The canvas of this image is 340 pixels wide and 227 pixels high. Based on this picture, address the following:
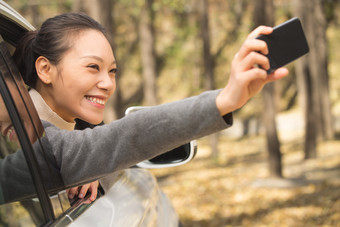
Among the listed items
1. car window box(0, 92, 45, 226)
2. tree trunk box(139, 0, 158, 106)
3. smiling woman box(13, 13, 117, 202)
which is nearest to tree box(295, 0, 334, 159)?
tree trunk box(139, 0, 158, 106)

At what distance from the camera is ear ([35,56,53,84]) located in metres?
1.75

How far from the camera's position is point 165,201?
274cm

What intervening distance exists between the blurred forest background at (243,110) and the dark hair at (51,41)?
213 cm

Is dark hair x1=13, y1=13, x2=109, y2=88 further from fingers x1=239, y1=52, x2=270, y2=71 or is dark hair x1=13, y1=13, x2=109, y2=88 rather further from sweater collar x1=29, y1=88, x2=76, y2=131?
fingers x1=239, y1=52, x2=270, y2=71

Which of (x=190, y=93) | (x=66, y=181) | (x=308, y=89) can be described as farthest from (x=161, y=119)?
(x=190, y=93)

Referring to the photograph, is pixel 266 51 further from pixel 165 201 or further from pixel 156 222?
pixel 165 201

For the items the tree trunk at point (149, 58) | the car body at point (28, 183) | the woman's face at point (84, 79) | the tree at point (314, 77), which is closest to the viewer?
the car body at point (28, 183)

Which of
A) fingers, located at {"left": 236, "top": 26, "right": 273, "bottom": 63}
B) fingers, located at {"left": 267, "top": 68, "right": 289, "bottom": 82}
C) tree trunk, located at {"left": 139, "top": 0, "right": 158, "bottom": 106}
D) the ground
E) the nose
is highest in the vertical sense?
fingers, located at {"left": 236, "top": 26, "right": 273, "bottom": 63}

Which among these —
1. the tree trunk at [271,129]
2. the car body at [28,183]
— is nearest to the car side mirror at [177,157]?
the car body at [28,183]

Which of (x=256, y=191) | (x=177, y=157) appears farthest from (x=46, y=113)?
(x=256, y=191)

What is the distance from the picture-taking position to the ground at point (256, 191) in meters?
7.34

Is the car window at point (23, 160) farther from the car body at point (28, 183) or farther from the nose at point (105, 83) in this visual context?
the nose at point (105, 83)

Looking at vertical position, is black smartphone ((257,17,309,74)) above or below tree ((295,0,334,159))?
above

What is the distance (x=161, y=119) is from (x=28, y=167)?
0.49 m
